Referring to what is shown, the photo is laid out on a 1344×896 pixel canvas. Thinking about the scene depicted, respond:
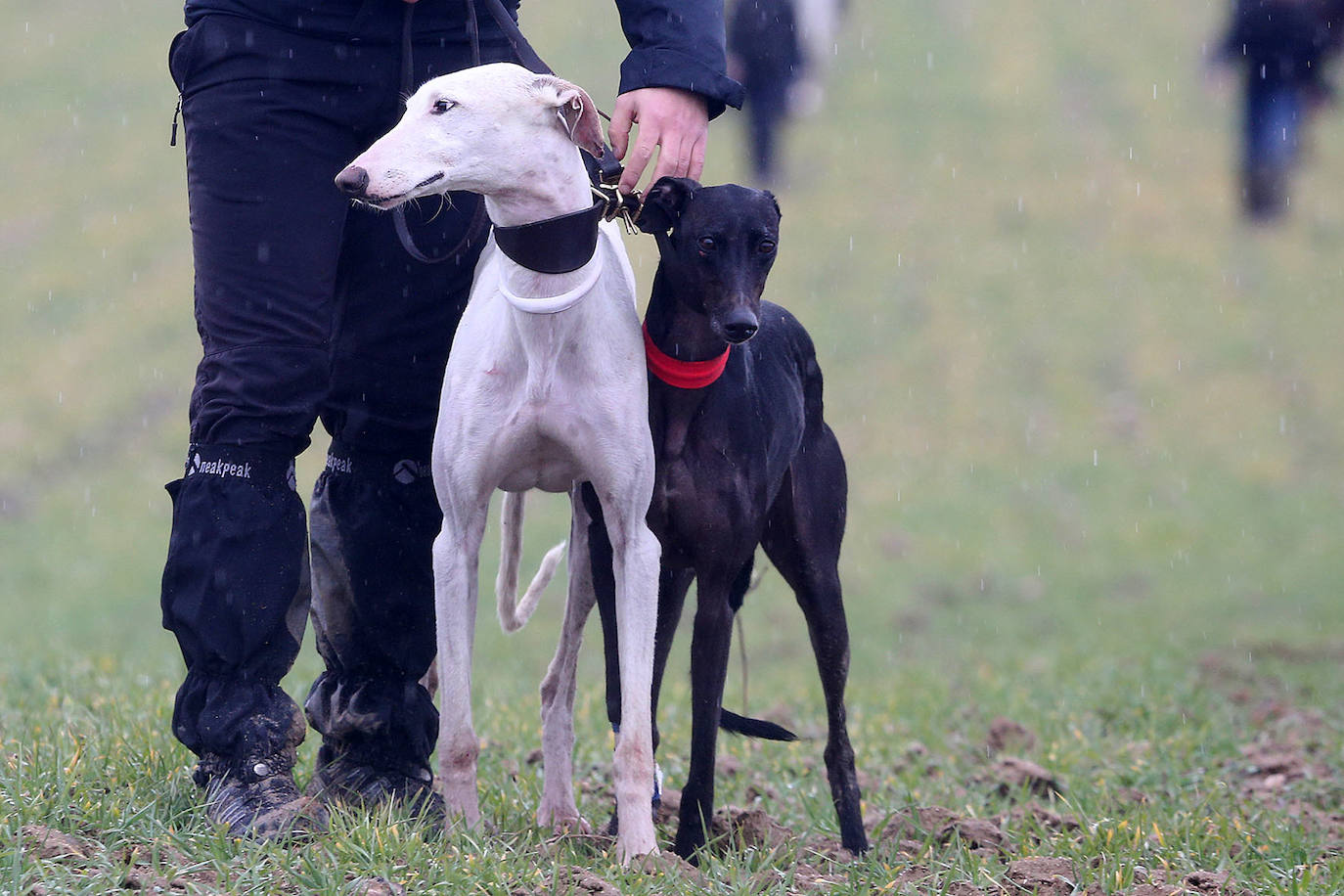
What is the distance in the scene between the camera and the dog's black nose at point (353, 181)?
113 inches

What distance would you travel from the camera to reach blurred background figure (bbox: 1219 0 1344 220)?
1628 cm

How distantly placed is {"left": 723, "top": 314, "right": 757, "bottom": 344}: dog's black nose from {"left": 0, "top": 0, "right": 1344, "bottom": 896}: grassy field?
1097 mm

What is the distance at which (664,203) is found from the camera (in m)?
3.37

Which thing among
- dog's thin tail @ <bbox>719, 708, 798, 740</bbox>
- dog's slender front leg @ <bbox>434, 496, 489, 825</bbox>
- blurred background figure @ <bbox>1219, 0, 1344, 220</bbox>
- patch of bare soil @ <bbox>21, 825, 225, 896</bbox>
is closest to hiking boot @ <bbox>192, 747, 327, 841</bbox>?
patch of bare soil @ <bbox>21, 825, 225, 896</bbox>

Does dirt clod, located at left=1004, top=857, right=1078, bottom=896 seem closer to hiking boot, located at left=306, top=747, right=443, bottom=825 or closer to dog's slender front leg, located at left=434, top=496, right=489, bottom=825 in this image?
dog's slender front leg, located at left=434, top=496, right=489, bottom=825

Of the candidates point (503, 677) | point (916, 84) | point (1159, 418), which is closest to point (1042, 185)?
point (916, 84)

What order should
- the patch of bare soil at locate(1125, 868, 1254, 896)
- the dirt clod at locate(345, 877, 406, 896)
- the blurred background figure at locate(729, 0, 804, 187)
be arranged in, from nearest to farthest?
the dirt clod at locate(345, 877, 406, 896) → the patch of bare soil at locate(1125, 868, 1254, 896) → the blurred background figure at locate(729, 0, 804, 187)

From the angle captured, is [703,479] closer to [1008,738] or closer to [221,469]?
[221,469]

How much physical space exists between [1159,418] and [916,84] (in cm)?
849

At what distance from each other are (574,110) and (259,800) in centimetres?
161

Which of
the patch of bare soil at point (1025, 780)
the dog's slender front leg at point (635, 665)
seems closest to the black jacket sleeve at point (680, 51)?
the dog's slender front leg at point (635, 665)

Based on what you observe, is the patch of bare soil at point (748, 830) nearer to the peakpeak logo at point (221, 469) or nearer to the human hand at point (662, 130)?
the peakpeak logo at point (221, 469)

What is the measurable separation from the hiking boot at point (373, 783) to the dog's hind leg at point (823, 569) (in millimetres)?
1024

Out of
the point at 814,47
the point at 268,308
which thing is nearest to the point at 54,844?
the point at 268,308
